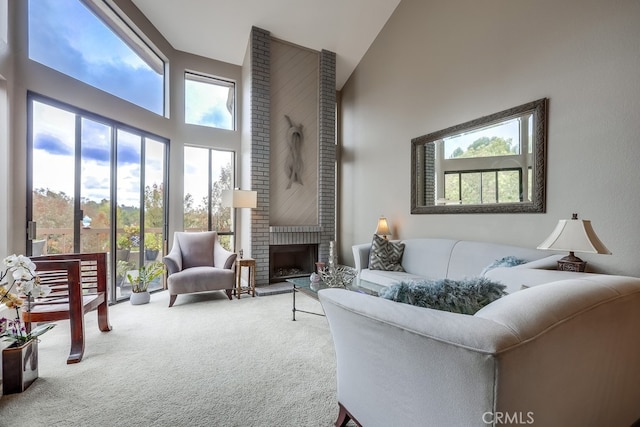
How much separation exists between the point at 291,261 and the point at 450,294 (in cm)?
415

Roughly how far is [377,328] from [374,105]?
4551 mm

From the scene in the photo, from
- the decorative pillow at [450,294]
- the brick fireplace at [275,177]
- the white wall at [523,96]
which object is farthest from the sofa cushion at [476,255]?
the brick fireplace at [275,177]

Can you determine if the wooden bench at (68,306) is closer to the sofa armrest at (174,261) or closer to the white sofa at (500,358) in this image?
the sofa armrest at (174,261)

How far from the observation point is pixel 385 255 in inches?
150

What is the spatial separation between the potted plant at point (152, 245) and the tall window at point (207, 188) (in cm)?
48

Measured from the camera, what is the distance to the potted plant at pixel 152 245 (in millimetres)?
4152

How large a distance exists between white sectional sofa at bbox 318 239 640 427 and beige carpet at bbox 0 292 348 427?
1.48ft

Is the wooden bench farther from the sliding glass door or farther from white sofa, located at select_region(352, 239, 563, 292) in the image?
white sofa, located at select_region(352, 239, 563, 292)

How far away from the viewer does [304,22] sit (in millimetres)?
4516

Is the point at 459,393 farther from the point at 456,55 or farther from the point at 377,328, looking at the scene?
the point at 456,55

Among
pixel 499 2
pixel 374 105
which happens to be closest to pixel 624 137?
pixel 499 2

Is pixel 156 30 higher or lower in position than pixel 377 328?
higher

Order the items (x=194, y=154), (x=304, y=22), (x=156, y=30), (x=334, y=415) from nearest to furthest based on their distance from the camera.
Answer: (x=334, y=415) < (x=156, y=30) < (x=304, y=22) < (x=194, y=154)

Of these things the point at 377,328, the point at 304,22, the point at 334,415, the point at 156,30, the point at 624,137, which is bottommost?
the point at 334,415
